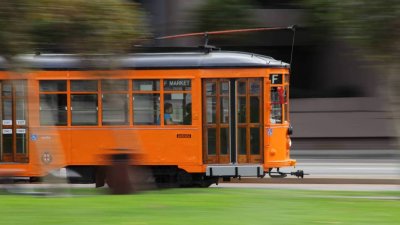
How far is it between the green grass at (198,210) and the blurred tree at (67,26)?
6.41ft

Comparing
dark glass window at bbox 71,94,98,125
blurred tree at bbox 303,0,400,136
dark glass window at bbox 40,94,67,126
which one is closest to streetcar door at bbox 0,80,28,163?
dark glass window at bbox 40,94,67,126

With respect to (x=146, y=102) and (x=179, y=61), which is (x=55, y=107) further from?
(x=179, y=61)

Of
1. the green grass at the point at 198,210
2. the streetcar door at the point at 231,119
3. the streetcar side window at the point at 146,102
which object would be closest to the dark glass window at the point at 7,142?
the streetcar side window at the point at 146,102

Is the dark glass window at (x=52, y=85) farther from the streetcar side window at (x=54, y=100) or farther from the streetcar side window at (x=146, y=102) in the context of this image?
the streetcar side window at (x=146, y=102)

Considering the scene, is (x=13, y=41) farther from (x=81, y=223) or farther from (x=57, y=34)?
(x=81, y=223)

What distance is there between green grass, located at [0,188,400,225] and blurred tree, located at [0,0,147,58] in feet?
6.41

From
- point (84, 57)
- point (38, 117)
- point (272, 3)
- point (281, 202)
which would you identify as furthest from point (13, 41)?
point (272, 3)

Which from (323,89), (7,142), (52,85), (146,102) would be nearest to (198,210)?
(146,102)

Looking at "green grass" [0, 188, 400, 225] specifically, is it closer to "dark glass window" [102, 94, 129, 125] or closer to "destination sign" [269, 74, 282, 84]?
"dark glass window" [102, 94, 129, 125]

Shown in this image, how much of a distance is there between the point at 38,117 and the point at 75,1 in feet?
21.1

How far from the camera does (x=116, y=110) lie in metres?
15.3

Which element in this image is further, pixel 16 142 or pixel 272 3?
pixel 272 3

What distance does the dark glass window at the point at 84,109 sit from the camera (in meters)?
15.6

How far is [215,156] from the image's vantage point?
1570 centimetres
